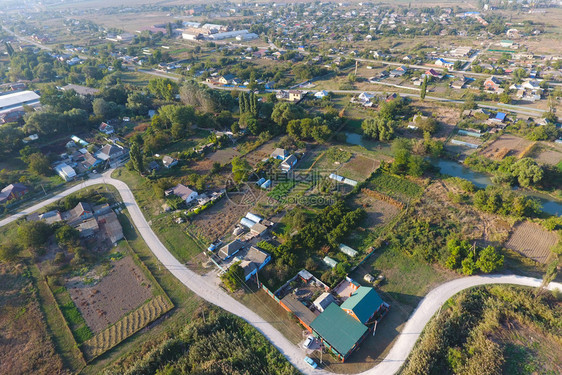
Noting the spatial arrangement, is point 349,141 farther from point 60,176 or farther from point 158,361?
point 60,176

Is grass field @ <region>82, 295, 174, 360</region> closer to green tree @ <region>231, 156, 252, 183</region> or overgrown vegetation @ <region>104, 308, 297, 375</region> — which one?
overgrown vegetation @ <region>104, 308, 297, 375</region>

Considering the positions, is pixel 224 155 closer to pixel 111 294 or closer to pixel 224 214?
pixel 224 214

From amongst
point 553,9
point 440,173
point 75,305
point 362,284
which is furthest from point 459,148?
point 553,9

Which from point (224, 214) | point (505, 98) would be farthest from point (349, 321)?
point (505, 98)

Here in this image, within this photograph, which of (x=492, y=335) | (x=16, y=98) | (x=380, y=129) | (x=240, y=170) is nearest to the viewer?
(x=492, y=335)

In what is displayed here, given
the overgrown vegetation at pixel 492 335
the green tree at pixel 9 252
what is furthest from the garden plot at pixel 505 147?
the green tree at pixel 9 252

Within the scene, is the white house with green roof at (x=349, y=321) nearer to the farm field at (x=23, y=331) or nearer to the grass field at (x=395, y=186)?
the grass field at (x=395, y=186)
